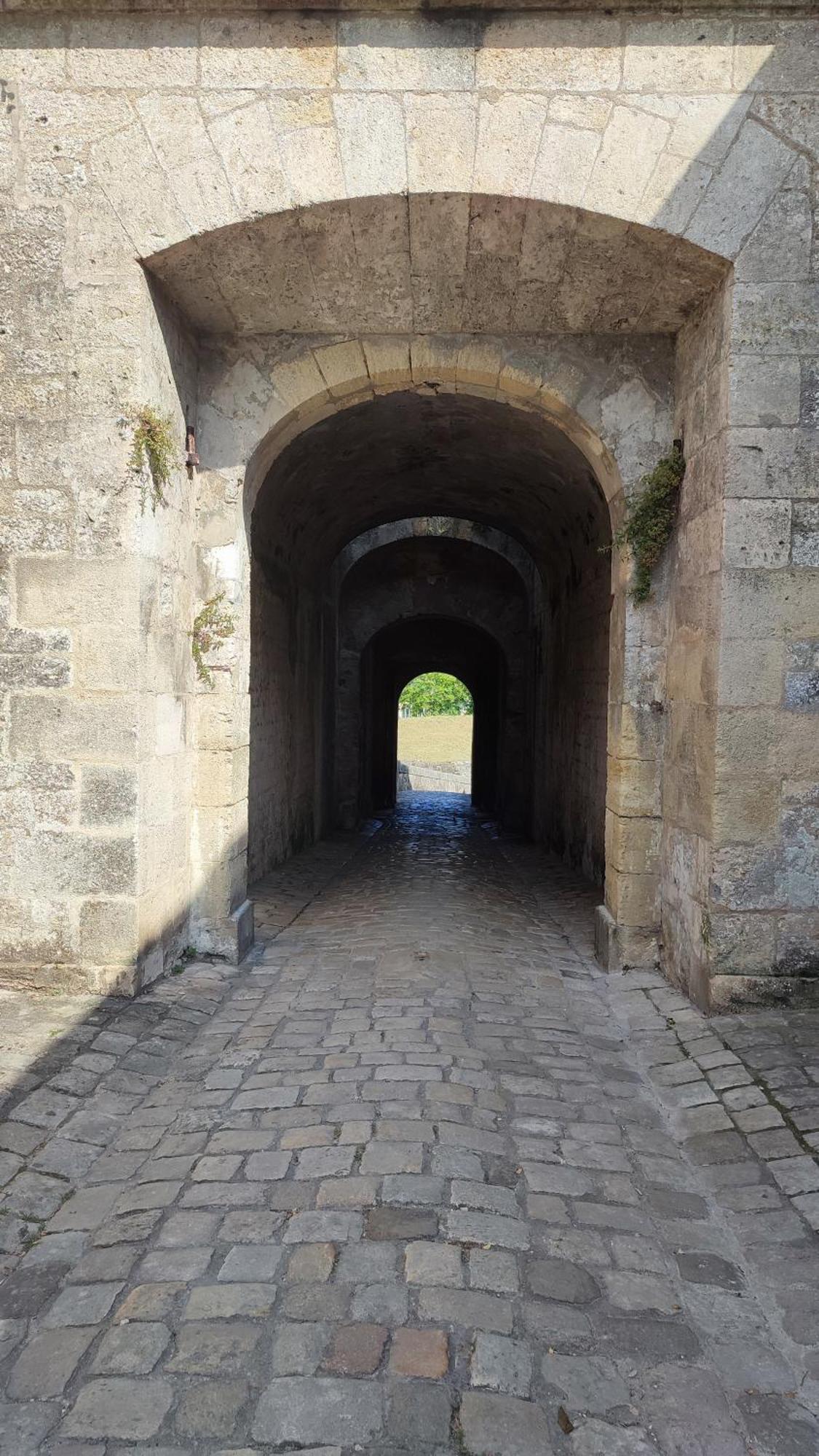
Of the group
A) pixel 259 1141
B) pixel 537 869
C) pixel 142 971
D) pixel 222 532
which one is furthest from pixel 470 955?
pixel 537 869

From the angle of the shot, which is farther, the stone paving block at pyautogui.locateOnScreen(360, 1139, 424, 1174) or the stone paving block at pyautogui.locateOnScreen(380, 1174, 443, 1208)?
the stone paving block at pyautogui.locateOnScreen(360, 1139, 424, 1174)

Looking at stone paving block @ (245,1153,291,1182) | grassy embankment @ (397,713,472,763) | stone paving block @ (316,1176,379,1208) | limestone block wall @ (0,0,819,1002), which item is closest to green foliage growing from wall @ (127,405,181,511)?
limestone block wall @ (0,0,819,1002)

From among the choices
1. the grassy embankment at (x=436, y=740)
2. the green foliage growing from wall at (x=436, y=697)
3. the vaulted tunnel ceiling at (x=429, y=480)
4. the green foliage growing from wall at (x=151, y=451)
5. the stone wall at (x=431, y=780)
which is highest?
the vaulted tunnel ceiling at (x=429, y=480)

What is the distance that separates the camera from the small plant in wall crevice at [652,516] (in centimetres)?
459

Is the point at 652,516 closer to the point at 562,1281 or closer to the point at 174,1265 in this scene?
the point at 562,1281

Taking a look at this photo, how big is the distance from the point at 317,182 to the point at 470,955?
3.77 meters

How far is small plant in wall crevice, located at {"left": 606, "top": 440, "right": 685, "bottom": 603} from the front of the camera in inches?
181

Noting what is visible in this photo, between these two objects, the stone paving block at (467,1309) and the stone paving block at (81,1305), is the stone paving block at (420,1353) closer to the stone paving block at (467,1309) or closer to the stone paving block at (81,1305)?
the stone paving block at (467,1309)

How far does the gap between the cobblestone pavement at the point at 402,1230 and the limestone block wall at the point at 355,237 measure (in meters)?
0.76

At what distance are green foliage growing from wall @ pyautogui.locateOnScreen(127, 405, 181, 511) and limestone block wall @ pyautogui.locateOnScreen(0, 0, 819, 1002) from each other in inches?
2.9

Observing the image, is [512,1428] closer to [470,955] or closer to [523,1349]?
[523,1349]

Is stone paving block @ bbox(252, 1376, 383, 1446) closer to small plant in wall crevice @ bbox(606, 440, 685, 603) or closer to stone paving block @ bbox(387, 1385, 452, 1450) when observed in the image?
stone paving block @ bbox(387, 1385, 452, 1450)

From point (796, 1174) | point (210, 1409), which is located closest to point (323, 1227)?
point (210, 1409)

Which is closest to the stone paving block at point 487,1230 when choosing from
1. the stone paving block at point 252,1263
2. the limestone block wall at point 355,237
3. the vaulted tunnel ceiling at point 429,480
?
the stone paving block at point 252,1263
